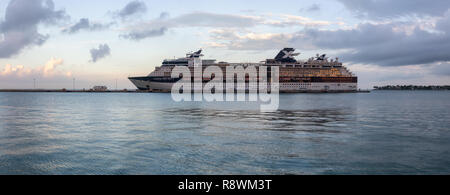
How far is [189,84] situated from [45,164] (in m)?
103

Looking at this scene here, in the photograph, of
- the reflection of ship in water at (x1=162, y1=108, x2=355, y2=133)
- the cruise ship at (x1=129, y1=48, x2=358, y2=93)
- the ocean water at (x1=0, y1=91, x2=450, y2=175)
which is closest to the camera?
the ocean water at (x1=0, y1=91, x2=450, y2=175)

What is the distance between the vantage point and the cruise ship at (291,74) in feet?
384

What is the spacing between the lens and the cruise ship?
117012 mm

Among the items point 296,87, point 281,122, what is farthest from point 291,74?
point 281,122

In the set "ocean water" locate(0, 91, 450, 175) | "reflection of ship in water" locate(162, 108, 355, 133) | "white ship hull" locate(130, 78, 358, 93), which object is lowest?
"ocean water" locate(0, 91, 450, 175)

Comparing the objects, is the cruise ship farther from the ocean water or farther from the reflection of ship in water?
the ocean water

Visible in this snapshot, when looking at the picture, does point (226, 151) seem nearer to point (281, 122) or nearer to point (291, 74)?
point (281, 122)

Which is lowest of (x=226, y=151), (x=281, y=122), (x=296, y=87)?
(x=226, y=151)

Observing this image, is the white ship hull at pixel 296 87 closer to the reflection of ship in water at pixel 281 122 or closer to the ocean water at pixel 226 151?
the reflection of ship in water at pixel 281 122

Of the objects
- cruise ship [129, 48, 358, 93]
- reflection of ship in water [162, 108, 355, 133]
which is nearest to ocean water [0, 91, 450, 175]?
reflection of ship in water [162, 108, 355, 133]

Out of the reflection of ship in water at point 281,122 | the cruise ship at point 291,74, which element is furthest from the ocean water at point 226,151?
the cruise ship at point 291,74

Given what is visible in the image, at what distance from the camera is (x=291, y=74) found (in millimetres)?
127562

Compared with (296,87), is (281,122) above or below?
below

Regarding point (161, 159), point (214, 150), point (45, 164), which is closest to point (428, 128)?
point (214, 150)
